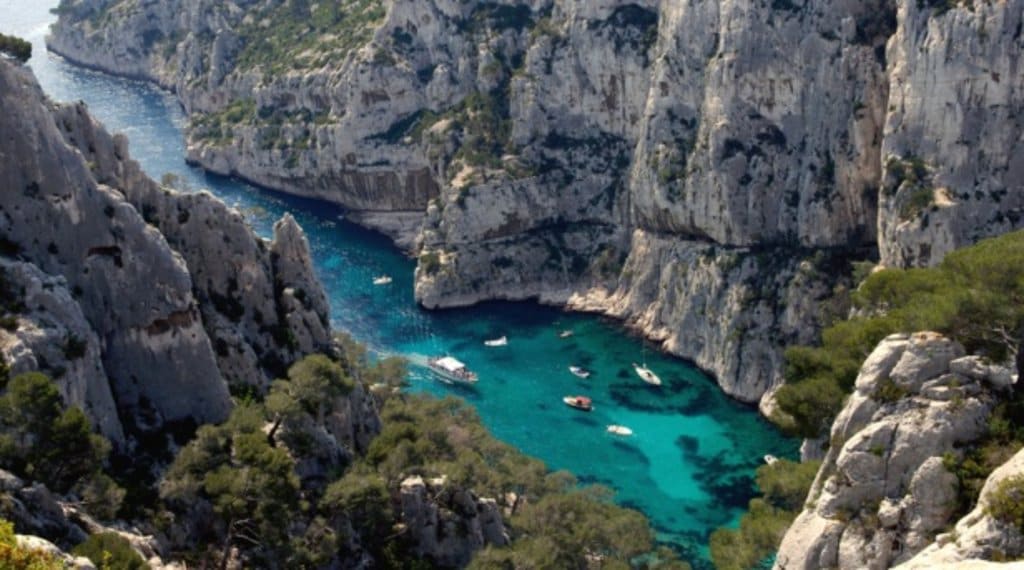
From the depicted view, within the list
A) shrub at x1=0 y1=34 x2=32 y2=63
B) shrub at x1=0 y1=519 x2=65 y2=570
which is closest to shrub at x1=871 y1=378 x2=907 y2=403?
shrub at x1=0 y1=519 x2=65 y2=570

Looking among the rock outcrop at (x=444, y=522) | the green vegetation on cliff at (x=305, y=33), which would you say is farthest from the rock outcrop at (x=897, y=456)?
the green vegetation on cliff at (x=305, y=33)

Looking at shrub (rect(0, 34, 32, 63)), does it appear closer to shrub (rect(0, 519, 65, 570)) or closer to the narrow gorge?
the narrow gorge

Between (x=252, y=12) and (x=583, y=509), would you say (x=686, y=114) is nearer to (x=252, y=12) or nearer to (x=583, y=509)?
(x=583, y=509)

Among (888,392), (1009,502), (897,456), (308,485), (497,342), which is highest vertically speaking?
(888,392)

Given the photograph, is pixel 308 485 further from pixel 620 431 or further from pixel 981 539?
pixel 620 431

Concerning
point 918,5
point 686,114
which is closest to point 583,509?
point 918,5

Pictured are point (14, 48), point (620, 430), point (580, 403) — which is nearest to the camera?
point (14, 48)

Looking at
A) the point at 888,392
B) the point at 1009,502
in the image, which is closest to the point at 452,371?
the point at 888,392
